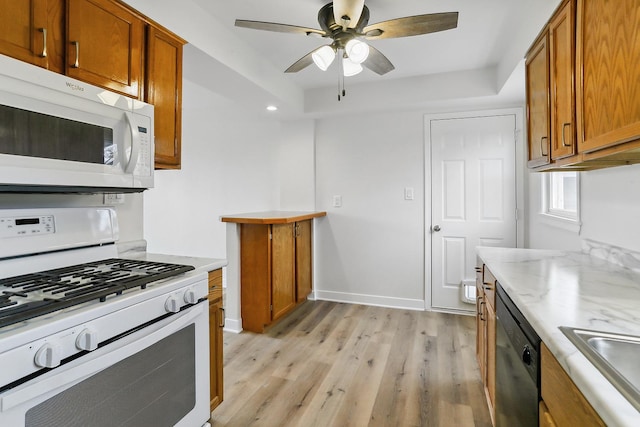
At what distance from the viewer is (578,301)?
1.13 meters

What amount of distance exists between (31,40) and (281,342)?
242 cm

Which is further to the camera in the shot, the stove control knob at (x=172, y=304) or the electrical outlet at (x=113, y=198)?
the electrical outlet at (x=113, y=198)

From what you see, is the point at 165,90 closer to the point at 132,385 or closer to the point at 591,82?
the point at 132,385

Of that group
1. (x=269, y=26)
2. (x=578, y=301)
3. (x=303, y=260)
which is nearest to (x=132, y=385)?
(x=578, y=301)

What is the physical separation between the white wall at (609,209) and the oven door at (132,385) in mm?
2067

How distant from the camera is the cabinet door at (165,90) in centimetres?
180

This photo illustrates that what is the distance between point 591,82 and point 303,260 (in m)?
2.85

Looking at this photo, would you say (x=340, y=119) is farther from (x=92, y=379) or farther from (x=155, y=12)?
(x=92, y=379)

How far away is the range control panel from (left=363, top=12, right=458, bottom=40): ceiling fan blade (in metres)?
1.78

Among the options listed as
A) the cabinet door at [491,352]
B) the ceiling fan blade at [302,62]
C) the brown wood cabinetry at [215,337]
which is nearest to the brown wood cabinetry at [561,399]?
the cabinet door at [491,352]

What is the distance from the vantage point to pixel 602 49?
3.98ft

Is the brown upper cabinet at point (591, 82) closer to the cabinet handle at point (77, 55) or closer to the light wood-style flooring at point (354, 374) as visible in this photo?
the light wood-style flooring at point (354, 374)

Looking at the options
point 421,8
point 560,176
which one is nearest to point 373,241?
point 560,176

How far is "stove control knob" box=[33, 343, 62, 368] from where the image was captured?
89 cm
